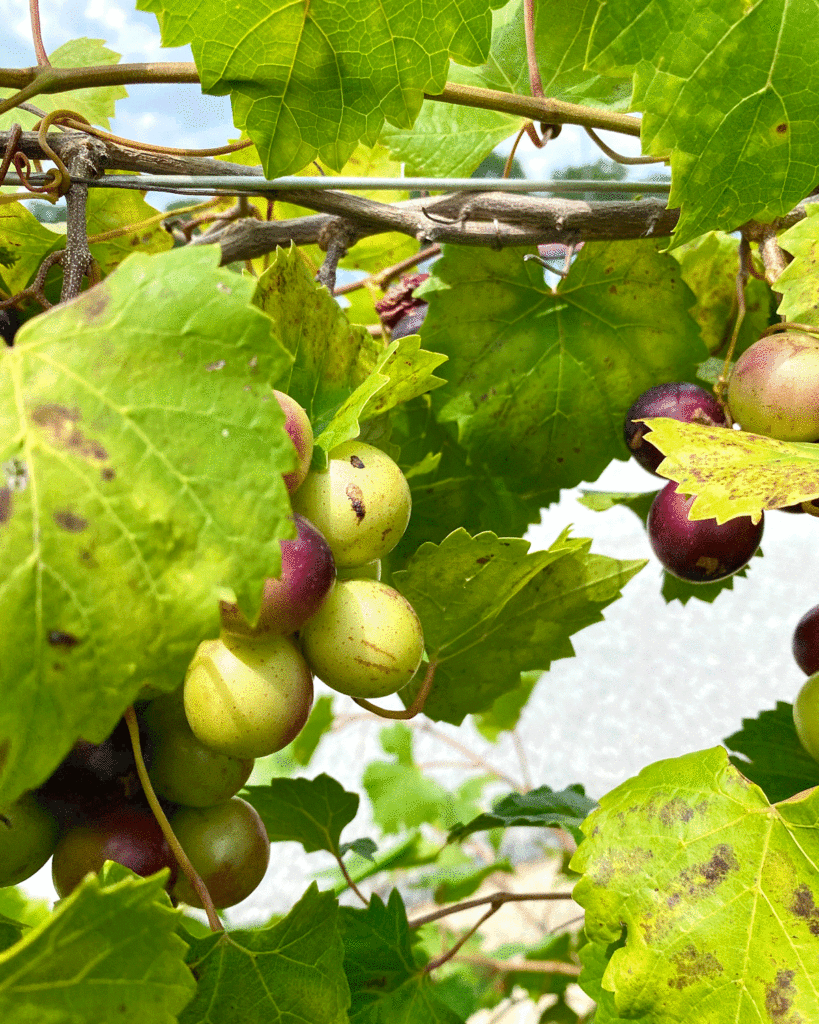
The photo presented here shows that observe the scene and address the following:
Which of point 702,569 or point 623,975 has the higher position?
point 702,569

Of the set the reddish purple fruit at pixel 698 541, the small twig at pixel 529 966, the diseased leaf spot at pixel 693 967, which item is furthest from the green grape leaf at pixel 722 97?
the small twig at pixel 529 966

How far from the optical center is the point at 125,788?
0.47 m

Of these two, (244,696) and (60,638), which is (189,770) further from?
(60,638)

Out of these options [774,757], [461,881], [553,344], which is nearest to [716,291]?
[553,344]

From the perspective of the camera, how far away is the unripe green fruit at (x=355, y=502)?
0.45 m

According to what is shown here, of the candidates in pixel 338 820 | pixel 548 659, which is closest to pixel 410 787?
pixel 338 820

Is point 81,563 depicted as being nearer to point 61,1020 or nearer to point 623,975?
point 61,1020

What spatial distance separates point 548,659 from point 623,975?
8.3 inches

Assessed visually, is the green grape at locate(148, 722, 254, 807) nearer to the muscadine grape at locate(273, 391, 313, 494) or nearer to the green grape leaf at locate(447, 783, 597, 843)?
the muscadine grape at locate(273, 391, 313, 494)

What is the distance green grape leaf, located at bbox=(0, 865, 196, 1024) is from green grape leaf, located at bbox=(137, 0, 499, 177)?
0.37 m

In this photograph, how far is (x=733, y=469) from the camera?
0.44 meters

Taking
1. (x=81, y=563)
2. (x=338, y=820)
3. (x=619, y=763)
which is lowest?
(x=619, y=763)

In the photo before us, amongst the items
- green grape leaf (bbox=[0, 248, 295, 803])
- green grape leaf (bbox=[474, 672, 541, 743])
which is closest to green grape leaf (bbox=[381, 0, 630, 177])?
green grape leaf (bbox=[0, 248, 295, 803])

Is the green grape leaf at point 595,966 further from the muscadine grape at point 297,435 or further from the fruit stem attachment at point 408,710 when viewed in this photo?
the muscadine grape at point 297,435
